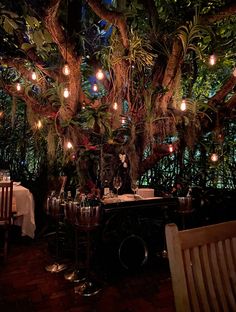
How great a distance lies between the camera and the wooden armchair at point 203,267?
0.89 meters

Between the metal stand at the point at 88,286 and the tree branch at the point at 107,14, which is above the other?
the tree branch at the point at 107,14

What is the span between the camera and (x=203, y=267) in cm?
99

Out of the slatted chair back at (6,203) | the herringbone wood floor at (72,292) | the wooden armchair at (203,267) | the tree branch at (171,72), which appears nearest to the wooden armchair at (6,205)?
the slatted chair back at (6,203)

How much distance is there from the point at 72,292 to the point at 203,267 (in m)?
1.78

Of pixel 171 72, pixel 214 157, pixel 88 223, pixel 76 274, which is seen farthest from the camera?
pixel 214 157

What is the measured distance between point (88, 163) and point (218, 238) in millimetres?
2527

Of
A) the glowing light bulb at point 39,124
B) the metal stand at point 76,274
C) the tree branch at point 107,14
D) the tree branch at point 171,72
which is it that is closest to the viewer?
the tree branch at point 107,14

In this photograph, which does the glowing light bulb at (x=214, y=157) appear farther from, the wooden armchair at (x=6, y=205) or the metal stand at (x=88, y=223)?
the wooden armchair at (x=6, y=205)

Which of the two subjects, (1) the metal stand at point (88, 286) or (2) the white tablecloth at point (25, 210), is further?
(2) the white tablecloth at point (25, 210)

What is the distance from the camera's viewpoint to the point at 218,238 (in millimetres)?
1055

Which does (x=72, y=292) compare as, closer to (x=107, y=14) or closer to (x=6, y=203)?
(x=6, y=203)

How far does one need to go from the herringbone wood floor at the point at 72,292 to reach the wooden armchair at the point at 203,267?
1.34 meters

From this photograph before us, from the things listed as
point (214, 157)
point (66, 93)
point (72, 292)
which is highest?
point (66, 93)

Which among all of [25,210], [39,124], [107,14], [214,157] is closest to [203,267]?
[107,14]
